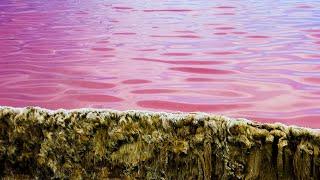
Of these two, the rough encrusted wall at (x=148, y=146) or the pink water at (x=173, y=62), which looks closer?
the rough encrusted wall at (x=148, y=146)

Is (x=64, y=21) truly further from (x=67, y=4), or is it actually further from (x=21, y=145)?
(x=21, y=145)

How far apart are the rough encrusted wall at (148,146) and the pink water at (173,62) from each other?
135 mm

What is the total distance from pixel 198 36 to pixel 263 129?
1289mm

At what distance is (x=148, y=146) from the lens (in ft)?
2.61

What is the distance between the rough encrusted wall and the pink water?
14cm

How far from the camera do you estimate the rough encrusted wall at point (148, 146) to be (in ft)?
2.39

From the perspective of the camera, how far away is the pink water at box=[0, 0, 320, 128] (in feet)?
3.30

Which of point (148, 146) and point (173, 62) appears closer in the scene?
point (148, 146)

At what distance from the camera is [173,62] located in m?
1.47

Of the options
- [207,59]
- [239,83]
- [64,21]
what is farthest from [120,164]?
[64,21]

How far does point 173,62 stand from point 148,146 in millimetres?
707

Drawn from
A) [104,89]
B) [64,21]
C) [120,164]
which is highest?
[64,21]

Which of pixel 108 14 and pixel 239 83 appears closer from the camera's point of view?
pixel 239 83

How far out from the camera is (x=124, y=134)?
2.65ft
